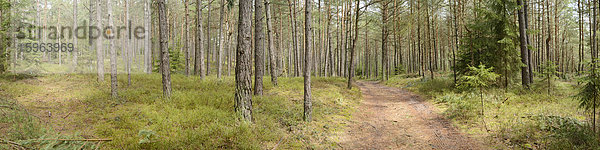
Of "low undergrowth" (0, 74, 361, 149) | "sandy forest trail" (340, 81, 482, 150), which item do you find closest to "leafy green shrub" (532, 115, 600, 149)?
"sandy forest trail" (340, 81, 482, 150)

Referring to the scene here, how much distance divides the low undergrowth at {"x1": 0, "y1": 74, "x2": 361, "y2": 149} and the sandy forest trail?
572mm

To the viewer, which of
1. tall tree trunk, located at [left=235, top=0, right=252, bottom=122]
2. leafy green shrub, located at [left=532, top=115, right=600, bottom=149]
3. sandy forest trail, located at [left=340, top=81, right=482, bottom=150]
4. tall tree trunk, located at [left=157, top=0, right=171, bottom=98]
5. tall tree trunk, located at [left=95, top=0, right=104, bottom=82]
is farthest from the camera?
tall tree trunk, located at [left=95, top=0, right=104, bottom=82]

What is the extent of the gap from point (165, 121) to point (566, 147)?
8.74m

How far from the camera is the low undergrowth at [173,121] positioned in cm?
471

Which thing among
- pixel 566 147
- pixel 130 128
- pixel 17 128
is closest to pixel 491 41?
pixel 566 147

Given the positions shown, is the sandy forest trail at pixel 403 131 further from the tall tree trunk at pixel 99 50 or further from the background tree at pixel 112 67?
the tall tree trunk at pixel 99 50

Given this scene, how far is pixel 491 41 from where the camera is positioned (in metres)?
11.9

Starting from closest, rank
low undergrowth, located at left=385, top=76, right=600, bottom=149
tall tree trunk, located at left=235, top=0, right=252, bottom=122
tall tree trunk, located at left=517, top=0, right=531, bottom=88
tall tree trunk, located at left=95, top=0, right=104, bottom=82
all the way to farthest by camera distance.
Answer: low undergrowth, located at left=385, top=76, right=600, bottom=149 → tall tree trunk, located at left=235, top=0, right=252, bottom=122 → tall tree trunk, located at left=95, top=0, right=104, bottom=82 → tall tree trunk, located at left=517, top=0, right=531, bottom=88

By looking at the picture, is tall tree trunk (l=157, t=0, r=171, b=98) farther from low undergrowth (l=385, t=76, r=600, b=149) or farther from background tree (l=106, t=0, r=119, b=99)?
low undergrowth (l=385, t=76, r=600, b=149)

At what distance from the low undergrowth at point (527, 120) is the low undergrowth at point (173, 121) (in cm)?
377

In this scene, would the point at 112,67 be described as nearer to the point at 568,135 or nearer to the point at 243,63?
the point at 243,63

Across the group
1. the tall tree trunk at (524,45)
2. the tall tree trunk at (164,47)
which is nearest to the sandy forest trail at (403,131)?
the tall tree trunk at (524,45)

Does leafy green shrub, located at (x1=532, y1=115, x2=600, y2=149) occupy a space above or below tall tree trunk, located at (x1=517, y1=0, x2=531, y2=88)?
below

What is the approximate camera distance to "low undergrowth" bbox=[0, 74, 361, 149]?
4.71 metres
